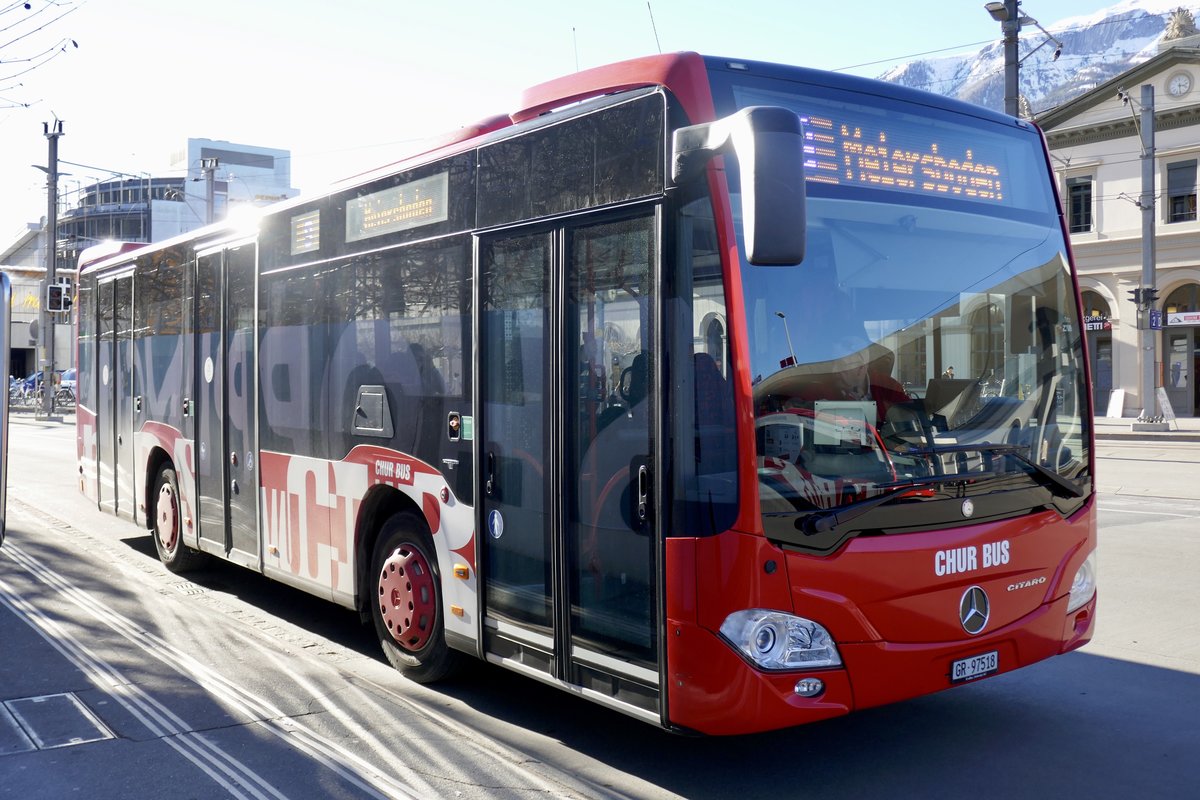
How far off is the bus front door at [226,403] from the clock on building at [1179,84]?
33.2 metres

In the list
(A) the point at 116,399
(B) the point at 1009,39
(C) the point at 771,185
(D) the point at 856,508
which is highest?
(B) the point at 1009,39

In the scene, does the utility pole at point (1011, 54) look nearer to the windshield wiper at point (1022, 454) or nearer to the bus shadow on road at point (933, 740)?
the bus shadow on road at point (933, 740)

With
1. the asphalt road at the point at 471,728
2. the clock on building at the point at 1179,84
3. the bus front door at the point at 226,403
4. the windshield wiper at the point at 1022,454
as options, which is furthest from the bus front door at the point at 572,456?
the clock on building at the point at 1179,84

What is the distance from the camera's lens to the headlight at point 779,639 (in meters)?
4.25

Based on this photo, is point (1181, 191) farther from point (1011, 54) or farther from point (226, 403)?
point (226, 403)

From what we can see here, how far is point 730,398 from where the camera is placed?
4301 mm

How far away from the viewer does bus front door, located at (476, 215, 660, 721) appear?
15.1 ft

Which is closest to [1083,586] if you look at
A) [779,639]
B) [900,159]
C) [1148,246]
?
[779,639]

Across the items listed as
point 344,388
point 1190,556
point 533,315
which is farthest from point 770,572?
point 1190,556

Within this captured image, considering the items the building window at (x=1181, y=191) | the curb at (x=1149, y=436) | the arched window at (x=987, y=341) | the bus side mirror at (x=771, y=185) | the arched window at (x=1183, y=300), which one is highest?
the building window at (x=1181, y=191)

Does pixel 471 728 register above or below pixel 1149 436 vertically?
below

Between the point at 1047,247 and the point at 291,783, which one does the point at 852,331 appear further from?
the point at 291,783

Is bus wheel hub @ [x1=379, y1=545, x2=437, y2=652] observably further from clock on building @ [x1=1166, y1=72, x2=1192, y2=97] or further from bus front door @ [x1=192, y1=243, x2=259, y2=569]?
clock on building @ [x1=1166, y1=72, x2=1192, y2=97]

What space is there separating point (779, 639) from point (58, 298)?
41.6ft
